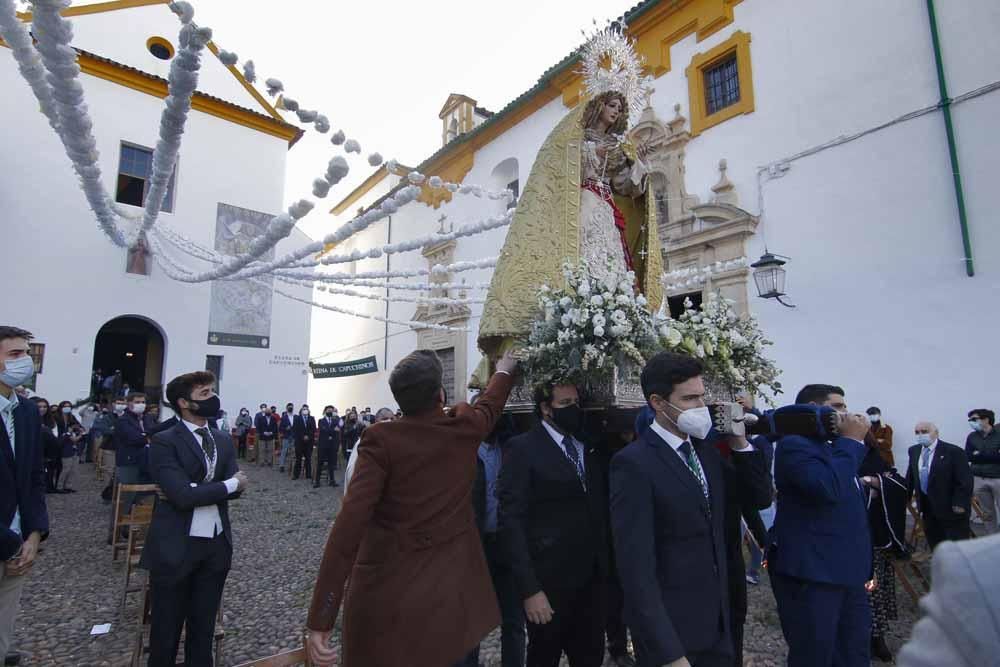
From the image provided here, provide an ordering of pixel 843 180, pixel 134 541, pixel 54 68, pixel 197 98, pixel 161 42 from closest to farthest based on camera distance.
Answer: pixel 54 68
pixel 134 541
pixel 843 180
pixel 161 42
pixel 197 98

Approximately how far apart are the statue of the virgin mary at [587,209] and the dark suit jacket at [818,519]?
1299mm

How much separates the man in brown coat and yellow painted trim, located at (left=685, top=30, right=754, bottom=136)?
962 cm

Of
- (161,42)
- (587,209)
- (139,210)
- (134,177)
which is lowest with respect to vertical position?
(587,209)

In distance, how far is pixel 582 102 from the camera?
369 centimetres

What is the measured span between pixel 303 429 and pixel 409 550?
38.6 ft

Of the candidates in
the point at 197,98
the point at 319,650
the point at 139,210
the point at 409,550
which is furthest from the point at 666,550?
the point at 197,98

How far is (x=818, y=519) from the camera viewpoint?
2764mm

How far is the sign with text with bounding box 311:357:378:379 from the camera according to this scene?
2047 centimetres

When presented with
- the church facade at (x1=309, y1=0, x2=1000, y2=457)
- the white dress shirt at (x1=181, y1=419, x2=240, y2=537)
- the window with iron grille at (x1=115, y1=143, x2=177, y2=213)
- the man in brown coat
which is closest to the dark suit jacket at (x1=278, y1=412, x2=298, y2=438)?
the window with iron grille at (x1=115, y1=143, x2=177, y2=213)

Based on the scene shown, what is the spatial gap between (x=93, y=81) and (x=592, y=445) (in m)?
17.4

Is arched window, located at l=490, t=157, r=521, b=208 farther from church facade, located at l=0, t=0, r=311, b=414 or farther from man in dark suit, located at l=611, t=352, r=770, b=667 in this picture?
man in dark suit, located at l=611, t=352, r=770, b=667

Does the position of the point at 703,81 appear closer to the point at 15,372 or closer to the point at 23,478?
the point at 15,372

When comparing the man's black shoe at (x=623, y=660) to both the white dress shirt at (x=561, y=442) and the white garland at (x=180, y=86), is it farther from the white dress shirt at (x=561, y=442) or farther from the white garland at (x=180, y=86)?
the white garland at (x=180, y=86)

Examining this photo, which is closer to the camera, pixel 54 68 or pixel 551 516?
pixel 551 516
